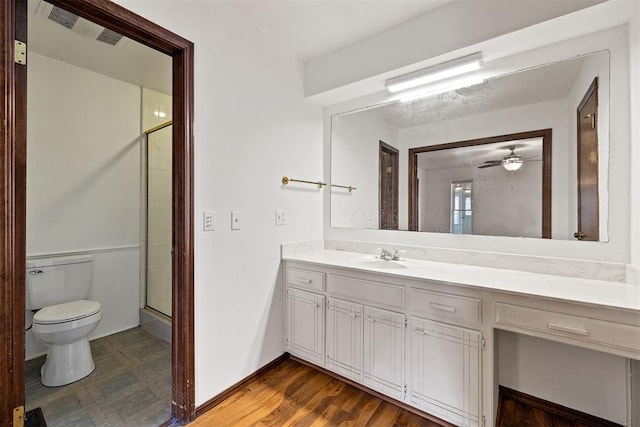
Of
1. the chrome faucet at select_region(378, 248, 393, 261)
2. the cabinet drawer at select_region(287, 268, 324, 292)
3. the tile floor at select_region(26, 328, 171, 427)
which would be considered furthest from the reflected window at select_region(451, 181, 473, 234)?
the tile floor at select_region(26, 328, 171, 427)

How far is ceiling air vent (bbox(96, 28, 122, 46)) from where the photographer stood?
1961mm

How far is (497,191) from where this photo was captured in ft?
6.21

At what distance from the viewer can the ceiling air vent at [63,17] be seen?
1753 mm

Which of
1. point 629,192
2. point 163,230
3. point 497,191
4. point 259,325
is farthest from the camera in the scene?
point 163,230

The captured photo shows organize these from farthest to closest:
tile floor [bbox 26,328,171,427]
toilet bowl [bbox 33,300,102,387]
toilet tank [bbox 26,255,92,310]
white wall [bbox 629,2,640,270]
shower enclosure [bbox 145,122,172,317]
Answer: shower enclosure [bbox 145,122,172,317]
toilet tank [bbox 26,255,92,310]
toilet bowl [bbox 33,300,102,387]
tile floor [bbox 26,328,171,427]
white wall [bbox 629,2,640,270]

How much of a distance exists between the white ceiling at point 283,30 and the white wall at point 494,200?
1084 millimetres

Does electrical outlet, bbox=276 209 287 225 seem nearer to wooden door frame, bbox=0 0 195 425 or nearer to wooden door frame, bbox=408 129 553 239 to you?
wooden door frame, bbox=0 0 195 425

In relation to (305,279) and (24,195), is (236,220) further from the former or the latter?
(24,195)

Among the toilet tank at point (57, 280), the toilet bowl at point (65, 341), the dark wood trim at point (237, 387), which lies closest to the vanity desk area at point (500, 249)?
the dark wood trim at point (237, 387)

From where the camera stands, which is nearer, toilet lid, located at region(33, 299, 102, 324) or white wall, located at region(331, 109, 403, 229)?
toilet lid, located at region(33, 299, 102, 324)

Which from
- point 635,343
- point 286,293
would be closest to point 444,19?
point 635,343

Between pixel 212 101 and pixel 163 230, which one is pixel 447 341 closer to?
pixel 212 101

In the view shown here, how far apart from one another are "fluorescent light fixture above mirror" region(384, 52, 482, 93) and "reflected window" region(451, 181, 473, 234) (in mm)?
728

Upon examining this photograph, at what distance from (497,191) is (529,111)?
0.51m
